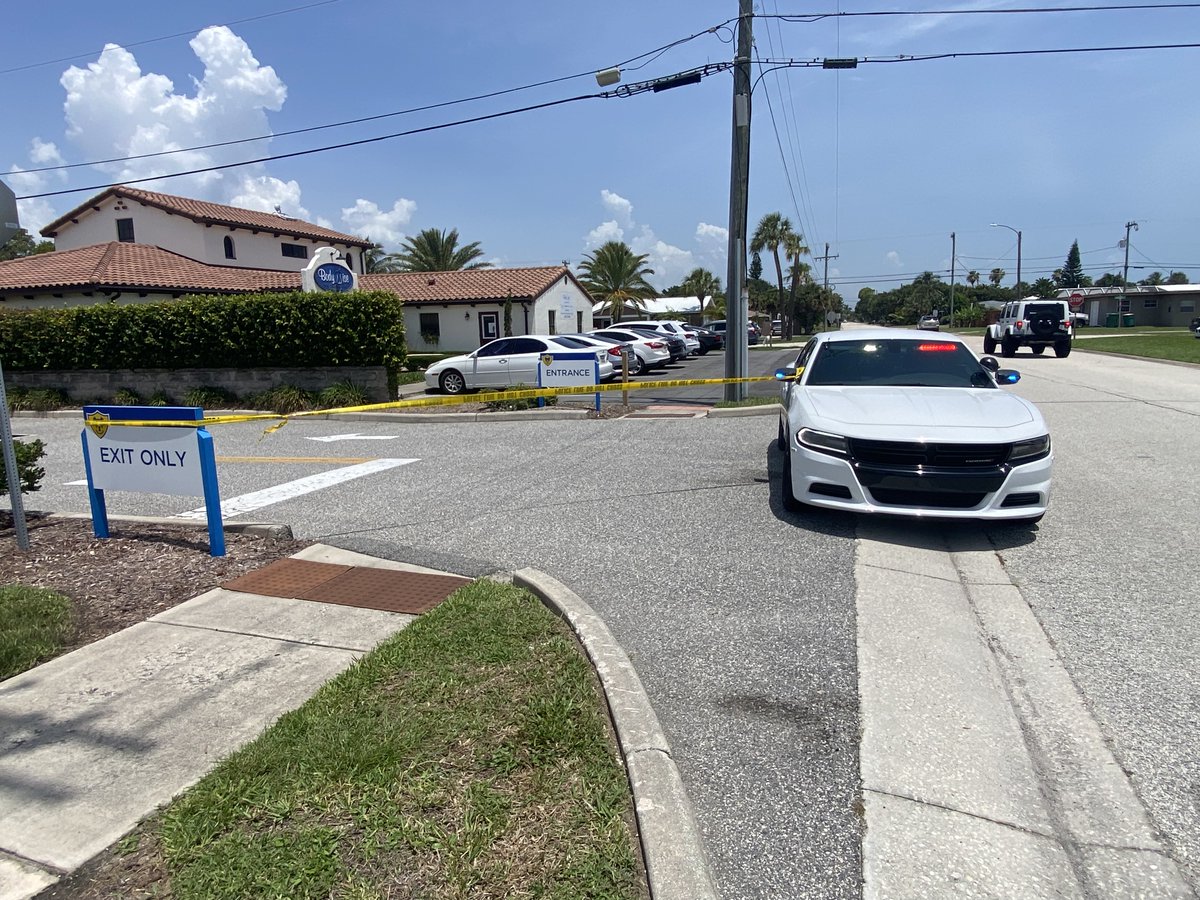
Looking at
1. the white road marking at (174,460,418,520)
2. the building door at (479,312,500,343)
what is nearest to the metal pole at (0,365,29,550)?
the white road marking at (174,460,418,520)

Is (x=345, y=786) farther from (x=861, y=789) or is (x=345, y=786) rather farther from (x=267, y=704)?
(x=861, y=789)

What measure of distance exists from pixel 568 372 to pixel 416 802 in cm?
1186

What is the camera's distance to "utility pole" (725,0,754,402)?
14.1 metres

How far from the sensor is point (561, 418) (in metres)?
13.8

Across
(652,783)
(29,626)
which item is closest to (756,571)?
(652,783)

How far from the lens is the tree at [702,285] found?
74.4 m

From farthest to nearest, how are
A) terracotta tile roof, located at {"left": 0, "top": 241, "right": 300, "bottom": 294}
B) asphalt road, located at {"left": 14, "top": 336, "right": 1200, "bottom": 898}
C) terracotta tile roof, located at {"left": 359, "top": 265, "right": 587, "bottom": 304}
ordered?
terracotta tile roof, located at {"left": 359, "top": 265, "right": 587, "bottom": 304}, terracotta tile roof, located at {"left": 0, "top": 241, "right": 300, "bottom": 294}, asphalt road, located at {"left": 14, "top": 336, "right": 1200, "bottom": 898}

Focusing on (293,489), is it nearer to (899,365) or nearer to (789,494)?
(789,494)

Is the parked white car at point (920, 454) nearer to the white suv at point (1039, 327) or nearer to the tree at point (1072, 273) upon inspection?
the white suv at point (1039, 327)

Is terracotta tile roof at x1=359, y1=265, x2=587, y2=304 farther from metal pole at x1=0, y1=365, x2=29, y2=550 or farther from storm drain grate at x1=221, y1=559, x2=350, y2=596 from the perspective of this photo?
storm drain grate at x1=221, y1=559, x2=350, y2=596

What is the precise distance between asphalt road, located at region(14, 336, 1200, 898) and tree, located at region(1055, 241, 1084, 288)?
135m

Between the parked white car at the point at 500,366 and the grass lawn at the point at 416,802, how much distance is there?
14.8 meters

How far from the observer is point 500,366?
1856 centimetres

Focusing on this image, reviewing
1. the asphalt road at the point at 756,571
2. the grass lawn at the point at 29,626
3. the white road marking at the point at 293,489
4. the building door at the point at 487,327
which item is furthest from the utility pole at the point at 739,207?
the building door at the point at 487,327
